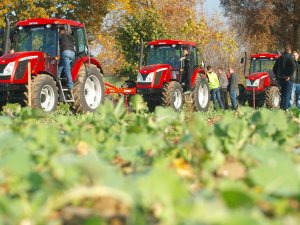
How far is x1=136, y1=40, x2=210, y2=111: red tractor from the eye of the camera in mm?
19203

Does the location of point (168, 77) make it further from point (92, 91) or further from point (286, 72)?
point (286, 72)

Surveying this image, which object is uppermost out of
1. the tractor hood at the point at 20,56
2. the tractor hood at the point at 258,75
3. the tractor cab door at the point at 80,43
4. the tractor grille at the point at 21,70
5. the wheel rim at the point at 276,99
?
the tractor cab door at the point at 80,43

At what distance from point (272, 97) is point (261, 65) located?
2.54 meters

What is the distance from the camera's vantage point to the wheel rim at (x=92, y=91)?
1597 centimetres

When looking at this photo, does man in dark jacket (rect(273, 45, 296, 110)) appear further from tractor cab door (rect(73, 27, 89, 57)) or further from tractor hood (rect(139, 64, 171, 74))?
tractor cab door (rect(73, 27, 89, 57))

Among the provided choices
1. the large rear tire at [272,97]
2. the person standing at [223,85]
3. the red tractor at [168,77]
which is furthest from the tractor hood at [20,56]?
the person standing at [223,85]

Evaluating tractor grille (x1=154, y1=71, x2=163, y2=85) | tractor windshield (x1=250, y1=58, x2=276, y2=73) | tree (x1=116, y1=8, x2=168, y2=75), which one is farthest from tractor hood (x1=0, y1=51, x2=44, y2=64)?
tree (x1=116, y1=8, x2=168, y2=75)

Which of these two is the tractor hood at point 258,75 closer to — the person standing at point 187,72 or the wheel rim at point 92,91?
the person standing at point 187,72

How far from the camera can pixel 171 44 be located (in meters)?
20.3

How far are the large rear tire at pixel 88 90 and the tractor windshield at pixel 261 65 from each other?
37.7 ft

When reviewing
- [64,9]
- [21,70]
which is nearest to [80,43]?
[21,70]

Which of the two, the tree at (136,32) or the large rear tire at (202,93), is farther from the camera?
the tree at (136,32)

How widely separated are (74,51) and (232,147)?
1243 cm

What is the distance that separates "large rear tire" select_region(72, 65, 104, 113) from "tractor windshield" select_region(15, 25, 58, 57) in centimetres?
93
